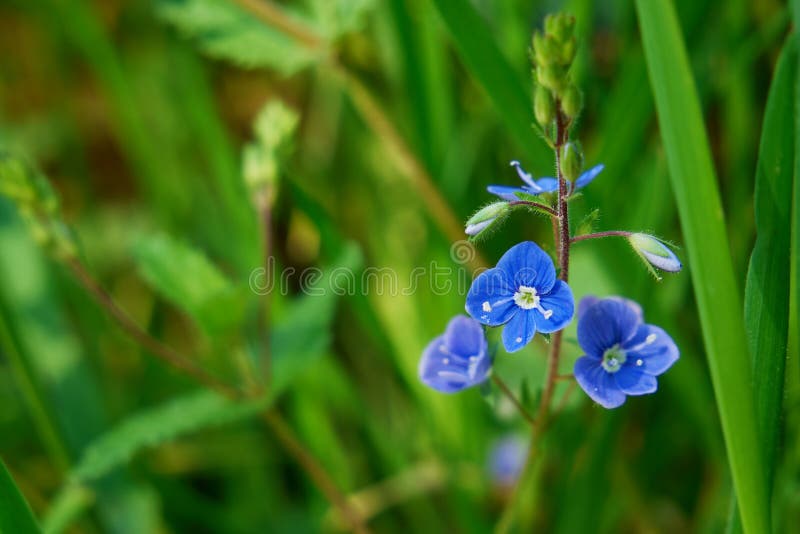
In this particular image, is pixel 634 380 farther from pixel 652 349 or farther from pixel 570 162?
pixel 570 162

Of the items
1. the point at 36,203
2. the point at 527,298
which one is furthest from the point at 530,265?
the point at 36,203

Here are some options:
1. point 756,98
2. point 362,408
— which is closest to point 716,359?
point 362,408

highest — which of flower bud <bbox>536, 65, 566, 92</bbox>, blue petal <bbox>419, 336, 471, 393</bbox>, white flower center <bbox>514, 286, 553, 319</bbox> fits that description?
flower bud <bbox>536, 65, 566, 92</bbox>

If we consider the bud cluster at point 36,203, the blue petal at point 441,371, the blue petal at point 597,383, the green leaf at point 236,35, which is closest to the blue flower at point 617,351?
the blue petal at point 597,383

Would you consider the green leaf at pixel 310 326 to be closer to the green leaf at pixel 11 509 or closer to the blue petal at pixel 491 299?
the green leaf at pixel 11 509

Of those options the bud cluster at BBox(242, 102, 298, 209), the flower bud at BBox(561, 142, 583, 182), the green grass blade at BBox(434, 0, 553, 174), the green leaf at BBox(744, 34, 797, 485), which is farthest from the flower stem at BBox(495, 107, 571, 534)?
the bud cluster at BBox(242, 102, 298, 209)

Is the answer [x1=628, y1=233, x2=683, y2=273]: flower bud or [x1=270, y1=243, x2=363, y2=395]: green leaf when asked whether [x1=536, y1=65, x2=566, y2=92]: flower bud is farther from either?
[x1=270, y1=243, x2=363, y2=395]: green leaf

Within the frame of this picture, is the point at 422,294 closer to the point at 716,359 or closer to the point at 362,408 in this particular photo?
the point at 362,408
